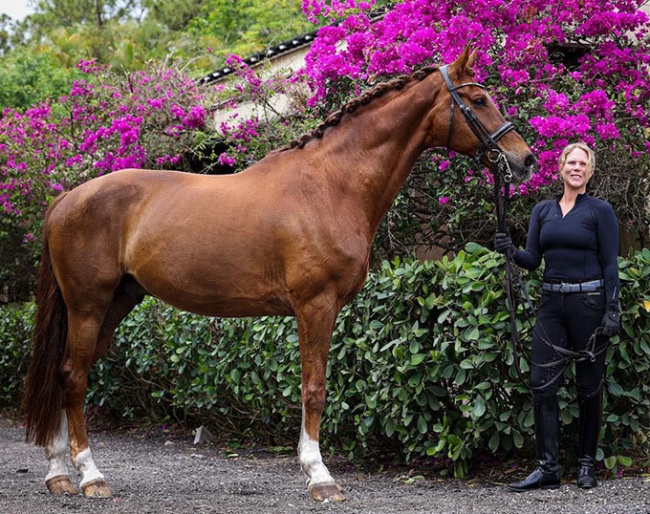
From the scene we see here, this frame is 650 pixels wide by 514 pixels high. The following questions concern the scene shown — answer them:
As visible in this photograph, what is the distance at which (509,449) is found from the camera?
18.6 ft

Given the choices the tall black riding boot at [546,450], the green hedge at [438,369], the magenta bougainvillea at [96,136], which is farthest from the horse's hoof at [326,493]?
the magenta bougainvillea at [96,136]

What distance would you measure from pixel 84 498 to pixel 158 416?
13.1 feet

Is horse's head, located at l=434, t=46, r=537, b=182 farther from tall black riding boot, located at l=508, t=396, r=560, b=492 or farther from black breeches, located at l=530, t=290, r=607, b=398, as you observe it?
tall black riding boot, located at l=508, t=396, r=560, b=492

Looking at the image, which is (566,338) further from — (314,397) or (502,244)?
(314,397)

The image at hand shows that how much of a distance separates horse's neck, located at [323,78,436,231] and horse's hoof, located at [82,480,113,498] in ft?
7.71

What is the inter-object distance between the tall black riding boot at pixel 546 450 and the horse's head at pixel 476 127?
1.36 meters

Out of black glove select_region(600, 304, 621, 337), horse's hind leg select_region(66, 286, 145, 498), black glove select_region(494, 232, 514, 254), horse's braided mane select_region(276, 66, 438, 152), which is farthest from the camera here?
horse's hind leg select_region(66, 286, 145, 498)

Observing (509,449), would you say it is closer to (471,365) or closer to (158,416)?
(471,365)

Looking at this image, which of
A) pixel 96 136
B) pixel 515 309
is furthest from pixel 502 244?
pixel 96 136

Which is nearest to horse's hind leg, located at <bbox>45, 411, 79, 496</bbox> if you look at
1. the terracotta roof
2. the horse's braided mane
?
the horse's braided mane

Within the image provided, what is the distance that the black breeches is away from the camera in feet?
16.8

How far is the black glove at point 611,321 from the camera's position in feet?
16.2

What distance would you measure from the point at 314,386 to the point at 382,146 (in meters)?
1.51

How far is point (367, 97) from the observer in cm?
545
